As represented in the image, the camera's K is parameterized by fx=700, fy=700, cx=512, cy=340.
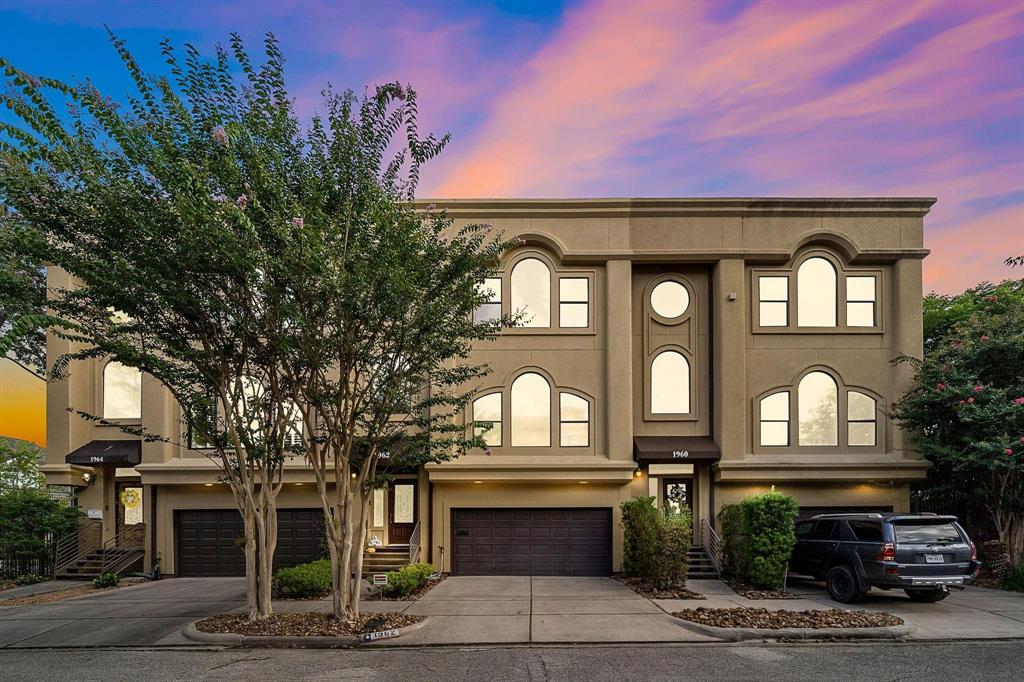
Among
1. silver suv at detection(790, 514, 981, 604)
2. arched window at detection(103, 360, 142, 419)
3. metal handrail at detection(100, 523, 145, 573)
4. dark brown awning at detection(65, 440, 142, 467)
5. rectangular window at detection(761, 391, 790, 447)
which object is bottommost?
metal handrail at detection(100, 523, 145, 573)

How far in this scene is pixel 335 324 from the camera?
37.3ft

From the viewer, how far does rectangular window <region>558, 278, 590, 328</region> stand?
63.8 ft

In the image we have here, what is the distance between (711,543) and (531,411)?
230 inches

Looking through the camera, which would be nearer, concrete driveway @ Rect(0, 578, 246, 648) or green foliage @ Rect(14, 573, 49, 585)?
concrete driveway @ Rect(0, 578, 246, 648)

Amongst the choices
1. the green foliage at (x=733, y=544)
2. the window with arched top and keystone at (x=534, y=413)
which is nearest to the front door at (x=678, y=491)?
the green foliage at (x=733, y=544)

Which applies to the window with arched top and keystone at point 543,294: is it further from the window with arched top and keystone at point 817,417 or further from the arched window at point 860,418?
the arched window at point 860,418

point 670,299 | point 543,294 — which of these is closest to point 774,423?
point 670,299

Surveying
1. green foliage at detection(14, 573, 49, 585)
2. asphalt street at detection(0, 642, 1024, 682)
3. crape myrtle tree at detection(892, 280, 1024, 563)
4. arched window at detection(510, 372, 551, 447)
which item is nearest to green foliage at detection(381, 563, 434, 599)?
asphalt street at detection(0, 642, 1024, 682)

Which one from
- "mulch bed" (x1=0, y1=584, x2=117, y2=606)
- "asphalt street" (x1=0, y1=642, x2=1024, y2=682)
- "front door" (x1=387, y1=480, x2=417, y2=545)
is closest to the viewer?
"asphalt street" (x1=0, y1=642, x2=1024, y2=682)

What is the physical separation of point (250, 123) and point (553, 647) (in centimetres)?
941

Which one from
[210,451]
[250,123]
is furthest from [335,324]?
[210,451]

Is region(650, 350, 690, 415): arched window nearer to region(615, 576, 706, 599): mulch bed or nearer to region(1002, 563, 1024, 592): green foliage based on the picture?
region(615, 576, 706, 599): mulch bed

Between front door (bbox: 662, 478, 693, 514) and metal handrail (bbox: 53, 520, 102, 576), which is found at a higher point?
front door (bbox: 662, 478, 693, 514)

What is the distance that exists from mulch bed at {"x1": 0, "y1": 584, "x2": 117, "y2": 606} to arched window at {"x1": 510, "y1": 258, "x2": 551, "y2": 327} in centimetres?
1282
